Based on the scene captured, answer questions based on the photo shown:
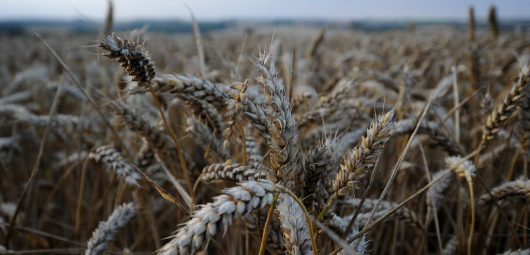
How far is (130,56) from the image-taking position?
2.81 feet

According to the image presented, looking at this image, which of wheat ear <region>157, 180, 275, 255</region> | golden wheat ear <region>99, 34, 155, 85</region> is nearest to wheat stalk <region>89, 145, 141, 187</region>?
golden wheat ear <region>99, 34, 155, 85</region>

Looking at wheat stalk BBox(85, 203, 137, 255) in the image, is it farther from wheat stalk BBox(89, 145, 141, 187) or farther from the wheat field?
wheat stalk BBox(89, 145, 141, 187)

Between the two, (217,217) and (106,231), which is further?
(106,231)

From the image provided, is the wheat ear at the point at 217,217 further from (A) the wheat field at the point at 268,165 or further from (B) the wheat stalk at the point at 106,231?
(B) the wheat stalk at the point at 106,231

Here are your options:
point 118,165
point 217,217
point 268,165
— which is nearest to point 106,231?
point 118,165

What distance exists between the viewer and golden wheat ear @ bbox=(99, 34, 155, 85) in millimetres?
830

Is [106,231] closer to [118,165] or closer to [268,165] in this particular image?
[118,165]

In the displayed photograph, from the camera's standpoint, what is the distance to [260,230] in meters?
1.08

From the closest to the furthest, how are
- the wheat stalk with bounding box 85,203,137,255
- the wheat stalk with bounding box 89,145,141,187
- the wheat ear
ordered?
the wheat ear
the wheat stalk with bounding box 85,203,137,255
the wheat stalk with bounding box 89,145,141,187

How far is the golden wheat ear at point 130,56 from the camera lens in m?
0.83

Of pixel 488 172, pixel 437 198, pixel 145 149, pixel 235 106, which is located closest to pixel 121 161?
pixel 145 149

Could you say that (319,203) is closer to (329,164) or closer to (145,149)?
(329,164)

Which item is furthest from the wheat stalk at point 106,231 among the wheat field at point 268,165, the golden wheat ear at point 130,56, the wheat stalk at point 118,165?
the golden wheat ear at point 130,56

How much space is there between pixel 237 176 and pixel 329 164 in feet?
0.77
